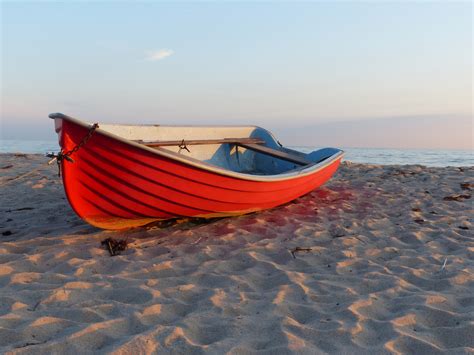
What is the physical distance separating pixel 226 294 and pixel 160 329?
2.10 feet

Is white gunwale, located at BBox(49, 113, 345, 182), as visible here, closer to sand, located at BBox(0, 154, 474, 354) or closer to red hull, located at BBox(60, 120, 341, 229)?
red hull, located at BBox(60, 120, 341, 229)

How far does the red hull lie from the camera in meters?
3.39

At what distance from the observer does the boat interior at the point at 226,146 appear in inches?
214

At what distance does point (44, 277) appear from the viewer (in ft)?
9.55

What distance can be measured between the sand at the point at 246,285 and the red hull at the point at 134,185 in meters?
0.27

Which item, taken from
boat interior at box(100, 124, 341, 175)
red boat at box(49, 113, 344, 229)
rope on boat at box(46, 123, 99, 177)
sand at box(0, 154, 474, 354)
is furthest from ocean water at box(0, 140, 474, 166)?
rope on boat at box(46, 123, 99, 177)

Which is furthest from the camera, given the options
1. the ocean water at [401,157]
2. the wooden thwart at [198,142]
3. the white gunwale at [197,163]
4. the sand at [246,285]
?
the ocean water at [401,157]

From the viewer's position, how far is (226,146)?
666 centimetres

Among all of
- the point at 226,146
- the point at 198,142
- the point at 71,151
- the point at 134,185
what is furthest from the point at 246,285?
the point at 226,146

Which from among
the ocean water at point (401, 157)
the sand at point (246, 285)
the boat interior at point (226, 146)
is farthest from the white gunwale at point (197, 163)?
the ocean water at point (401, 157)

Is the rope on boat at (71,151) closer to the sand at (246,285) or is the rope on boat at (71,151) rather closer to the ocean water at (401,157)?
the sand at (246,285)

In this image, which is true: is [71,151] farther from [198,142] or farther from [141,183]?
[198,142]

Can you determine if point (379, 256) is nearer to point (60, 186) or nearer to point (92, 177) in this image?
point (92, 177)

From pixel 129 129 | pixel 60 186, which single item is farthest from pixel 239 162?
pixel 60 186
